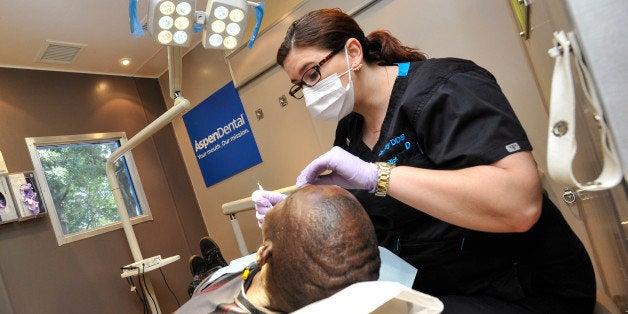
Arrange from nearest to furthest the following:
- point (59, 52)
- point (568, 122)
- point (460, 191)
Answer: point (568, 122) → point (460, 191) → point (59, 52)

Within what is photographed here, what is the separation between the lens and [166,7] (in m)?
1.60

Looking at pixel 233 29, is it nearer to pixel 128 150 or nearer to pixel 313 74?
pixel 313 74

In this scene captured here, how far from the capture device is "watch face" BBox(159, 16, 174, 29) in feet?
5.37

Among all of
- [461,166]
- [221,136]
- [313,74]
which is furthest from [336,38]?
[221,136]

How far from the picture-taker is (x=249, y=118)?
3.57 m

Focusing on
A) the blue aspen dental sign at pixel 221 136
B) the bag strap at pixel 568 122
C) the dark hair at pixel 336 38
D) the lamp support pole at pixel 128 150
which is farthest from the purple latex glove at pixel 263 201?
the blue aspen dental sign at pixel 221 136

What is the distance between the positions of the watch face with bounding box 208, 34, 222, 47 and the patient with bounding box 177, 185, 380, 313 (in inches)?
48.7

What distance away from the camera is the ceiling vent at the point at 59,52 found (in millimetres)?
3174

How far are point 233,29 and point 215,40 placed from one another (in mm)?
91

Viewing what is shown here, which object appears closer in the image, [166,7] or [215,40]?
[166,7]

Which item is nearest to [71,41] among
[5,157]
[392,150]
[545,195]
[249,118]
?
[5,157]

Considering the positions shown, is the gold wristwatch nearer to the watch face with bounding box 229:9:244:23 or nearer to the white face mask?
the white face mask

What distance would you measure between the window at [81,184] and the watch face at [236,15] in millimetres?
2298

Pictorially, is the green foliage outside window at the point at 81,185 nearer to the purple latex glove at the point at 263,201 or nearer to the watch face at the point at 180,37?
the watch face at the point at 180,37
